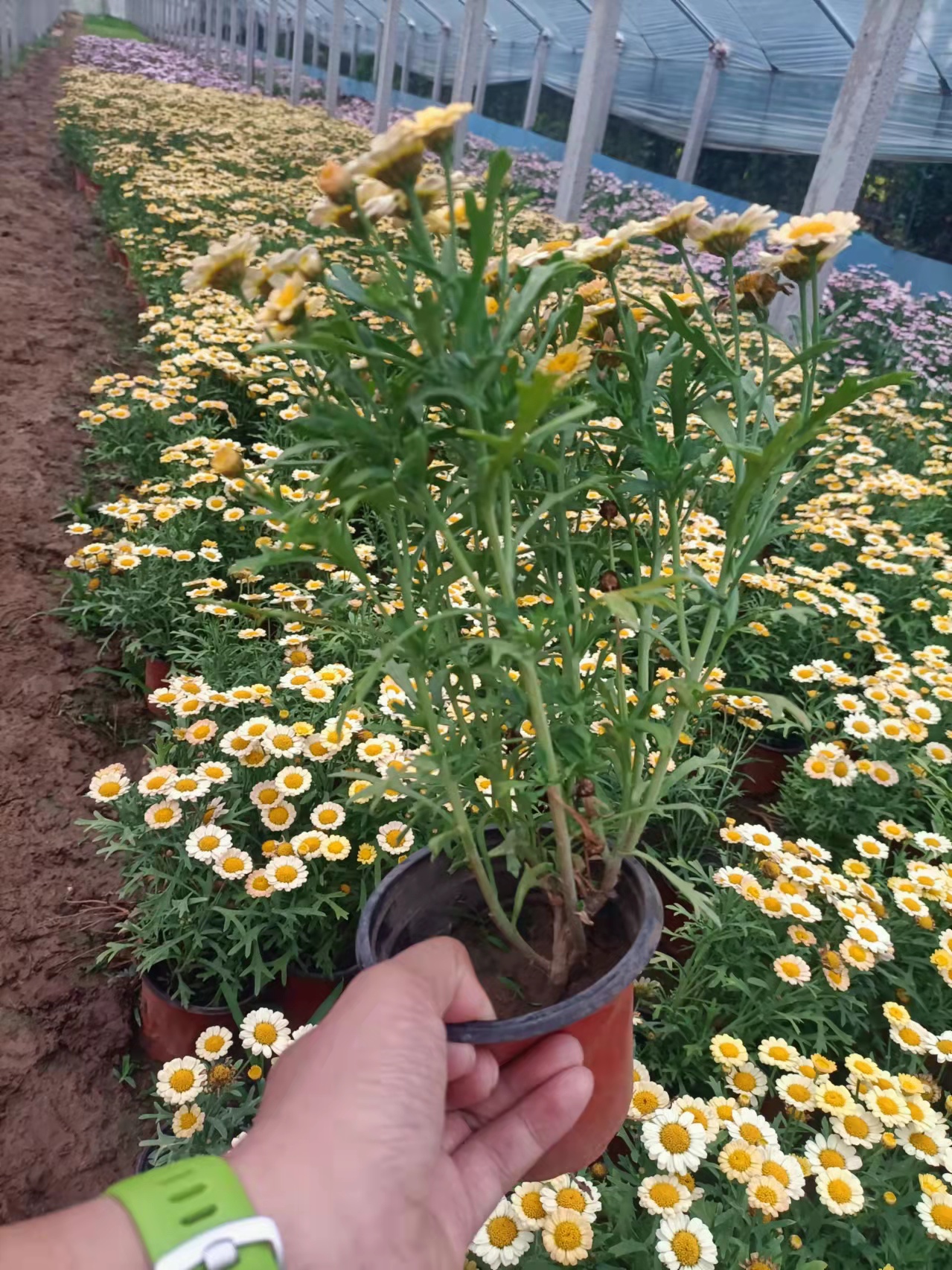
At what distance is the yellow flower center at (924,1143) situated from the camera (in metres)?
1.19

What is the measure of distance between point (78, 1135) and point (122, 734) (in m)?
1.06

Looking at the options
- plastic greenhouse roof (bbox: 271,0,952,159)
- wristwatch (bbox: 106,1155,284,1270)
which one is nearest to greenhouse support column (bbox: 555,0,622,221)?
plastic greenhouse roof (bbox: 271,0,952,159)

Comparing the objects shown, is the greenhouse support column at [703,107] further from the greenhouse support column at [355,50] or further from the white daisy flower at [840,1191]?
the greenhouse support column at [355,50]

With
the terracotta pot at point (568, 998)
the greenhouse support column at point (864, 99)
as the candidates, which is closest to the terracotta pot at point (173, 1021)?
the terracotta pot at point (568, 998)

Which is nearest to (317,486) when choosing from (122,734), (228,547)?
(122,734)

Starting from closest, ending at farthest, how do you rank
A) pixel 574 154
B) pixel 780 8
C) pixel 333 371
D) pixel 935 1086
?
pixel 333 371 → pixel 935 1086 → pixel 574 154 → pixel 780 8

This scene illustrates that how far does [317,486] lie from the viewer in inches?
32.5

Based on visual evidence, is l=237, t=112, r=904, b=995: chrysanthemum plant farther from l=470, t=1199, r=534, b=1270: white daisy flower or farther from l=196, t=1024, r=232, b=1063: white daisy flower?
l=196, t=1024, r=232, b=1063: white daisy flower

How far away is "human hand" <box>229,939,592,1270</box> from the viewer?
0.78 meters

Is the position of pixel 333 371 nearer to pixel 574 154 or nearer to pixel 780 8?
pixel 574 154

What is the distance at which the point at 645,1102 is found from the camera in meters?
1.25

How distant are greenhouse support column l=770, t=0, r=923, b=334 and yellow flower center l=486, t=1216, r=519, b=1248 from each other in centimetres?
486

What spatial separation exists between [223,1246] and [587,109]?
8.01 meters

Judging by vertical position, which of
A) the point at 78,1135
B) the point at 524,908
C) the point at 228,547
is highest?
the point at 524,908
